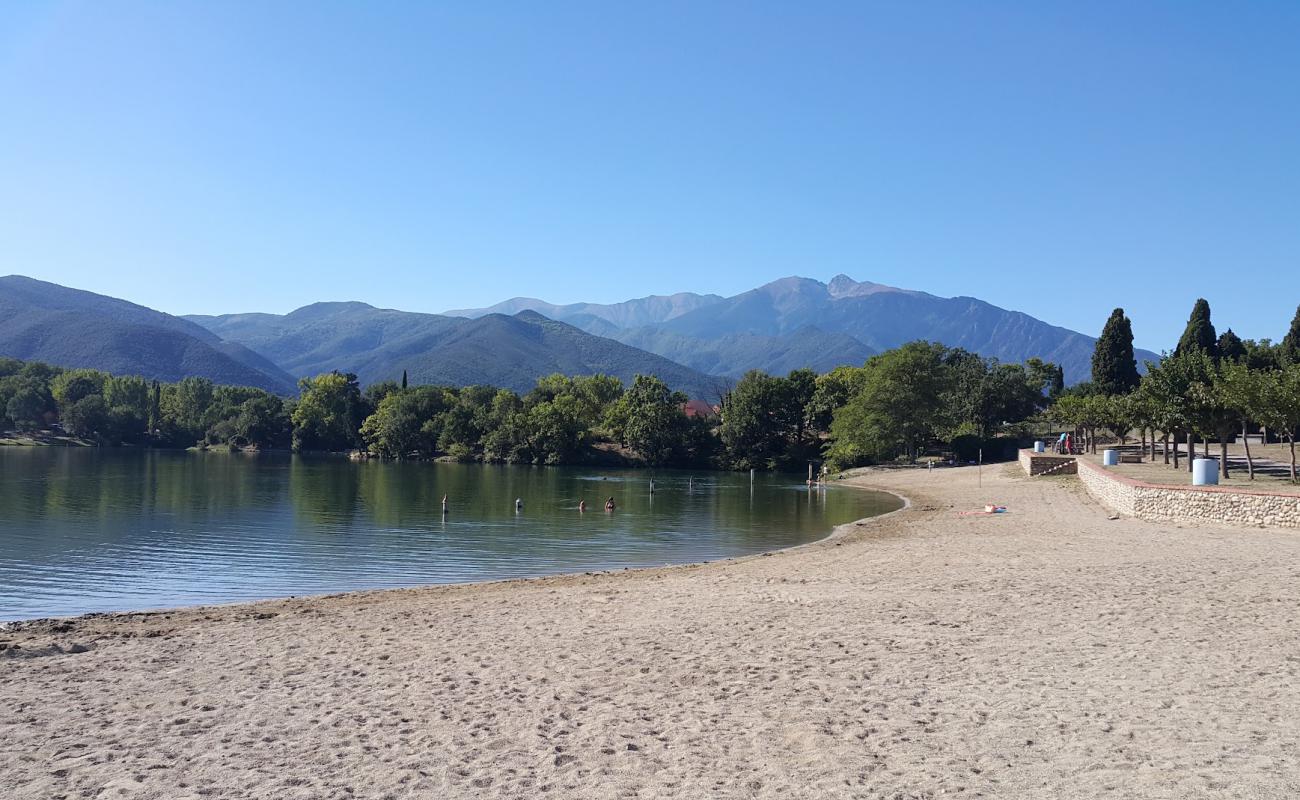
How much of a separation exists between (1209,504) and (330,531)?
35575 millimetres

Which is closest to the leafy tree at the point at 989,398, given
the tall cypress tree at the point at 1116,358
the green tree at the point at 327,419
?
the tall cypress tree at the point at 1116,358

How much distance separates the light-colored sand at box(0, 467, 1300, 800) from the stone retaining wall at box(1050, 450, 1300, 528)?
883cm

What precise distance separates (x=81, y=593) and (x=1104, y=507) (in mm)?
39354

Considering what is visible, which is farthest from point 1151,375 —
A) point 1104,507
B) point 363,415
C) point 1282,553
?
point 363,415

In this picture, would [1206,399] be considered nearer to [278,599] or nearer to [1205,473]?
[1205,473]

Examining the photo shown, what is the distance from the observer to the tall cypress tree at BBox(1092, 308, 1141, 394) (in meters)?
87.0

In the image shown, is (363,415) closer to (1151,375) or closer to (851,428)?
(851,428)

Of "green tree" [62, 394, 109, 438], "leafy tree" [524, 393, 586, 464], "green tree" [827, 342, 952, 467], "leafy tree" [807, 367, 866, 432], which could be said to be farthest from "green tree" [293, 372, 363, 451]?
"green tree" [827, 342, 952, 467]

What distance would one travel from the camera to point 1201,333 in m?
83.1

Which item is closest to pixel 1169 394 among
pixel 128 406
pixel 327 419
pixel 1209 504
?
pixel 1209 504

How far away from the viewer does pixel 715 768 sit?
883cm

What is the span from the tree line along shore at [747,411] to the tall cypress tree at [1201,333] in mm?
151

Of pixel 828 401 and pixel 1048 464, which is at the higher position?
pixel 828 401

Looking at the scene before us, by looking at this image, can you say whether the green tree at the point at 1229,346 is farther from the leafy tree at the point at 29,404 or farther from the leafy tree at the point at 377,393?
the leafy tree at the point at 29,404
